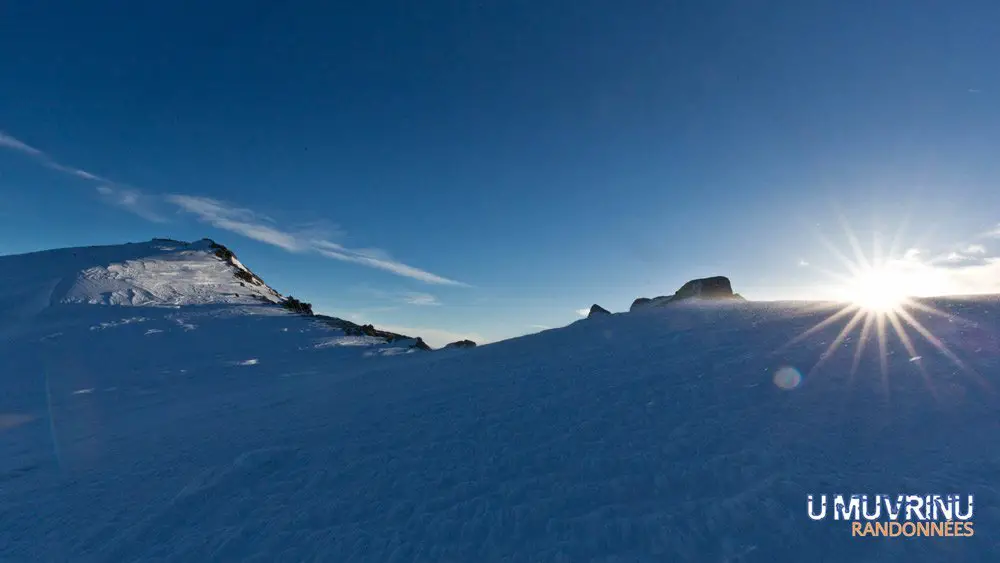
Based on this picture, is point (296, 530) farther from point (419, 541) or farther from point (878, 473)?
point (878, 473)

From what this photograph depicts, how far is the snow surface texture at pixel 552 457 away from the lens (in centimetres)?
543

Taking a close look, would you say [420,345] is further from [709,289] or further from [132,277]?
[132,277]

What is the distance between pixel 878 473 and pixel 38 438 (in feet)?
61.6

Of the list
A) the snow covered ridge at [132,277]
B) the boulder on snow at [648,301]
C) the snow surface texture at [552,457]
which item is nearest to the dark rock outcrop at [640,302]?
the boulder on snow at [648,301]

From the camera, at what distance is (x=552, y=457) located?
7316 mm

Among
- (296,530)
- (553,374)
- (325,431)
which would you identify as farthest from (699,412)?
(325,431)

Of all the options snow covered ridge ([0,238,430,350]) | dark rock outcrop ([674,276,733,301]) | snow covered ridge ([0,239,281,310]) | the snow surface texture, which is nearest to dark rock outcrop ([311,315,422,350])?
snow covered ridge ([0,238,430,350])

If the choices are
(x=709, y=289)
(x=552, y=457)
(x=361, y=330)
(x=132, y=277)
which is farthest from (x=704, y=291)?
(x=132, y=277)

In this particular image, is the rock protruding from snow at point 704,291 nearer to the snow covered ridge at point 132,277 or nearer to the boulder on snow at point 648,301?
the boulder on snow at point 648,301

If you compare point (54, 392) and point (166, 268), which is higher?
point (166, 268)

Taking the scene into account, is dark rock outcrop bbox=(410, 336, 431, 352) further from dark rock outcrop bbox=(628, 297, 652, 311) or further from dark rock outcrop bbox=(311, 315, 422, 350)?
dark rock outcrop bbox=(628, 297, 652, 311)

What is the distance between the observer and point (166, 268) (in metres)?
31.3

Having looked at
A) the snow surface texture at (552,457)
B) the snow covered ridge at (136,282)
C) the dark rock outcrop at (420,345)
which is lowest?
the snow surface texture at (552,457)

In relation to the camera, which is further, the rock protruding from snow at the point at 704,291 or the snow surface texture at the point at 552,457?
the rock protruding from snow at the point at 704,291
